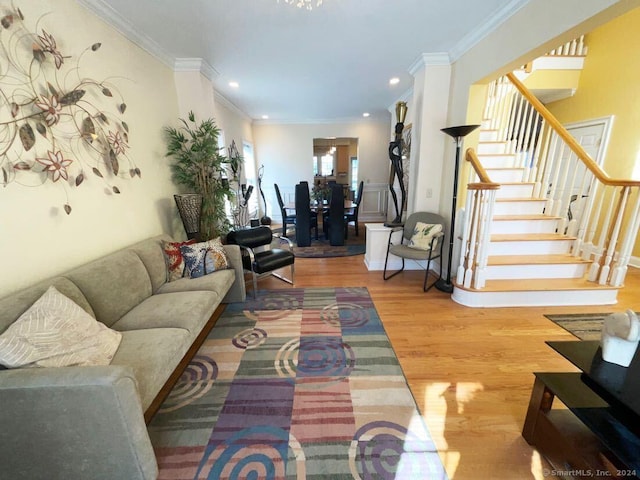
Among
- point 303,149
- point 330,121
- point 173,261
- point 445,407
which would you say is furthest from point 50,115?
point 330,121

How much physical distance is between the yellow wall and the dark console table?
12.7 feet

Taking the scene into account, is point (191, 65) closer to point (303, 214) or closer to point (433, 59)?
point (303, 214)

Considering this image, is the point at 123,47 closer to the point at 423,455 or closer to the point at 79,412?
the point at 79,412

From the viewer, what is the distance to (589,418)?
1034 millimetres

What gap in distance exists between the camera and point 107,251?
209cm

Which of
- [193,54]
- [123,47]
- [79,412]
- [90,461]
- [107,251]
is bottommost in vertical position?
[90,461]

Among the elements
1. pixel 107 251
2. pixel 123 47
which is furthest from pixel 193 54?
pixel 107 251

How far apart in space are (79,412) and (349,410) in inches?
51.2

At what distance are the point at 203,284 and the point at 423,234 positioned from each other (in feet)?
8.45

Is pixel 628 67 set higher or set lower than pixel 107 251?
higher

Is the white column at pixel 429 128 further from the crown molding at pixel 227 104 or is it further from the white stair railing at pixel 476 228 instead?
the crown molding at pixel 227 104

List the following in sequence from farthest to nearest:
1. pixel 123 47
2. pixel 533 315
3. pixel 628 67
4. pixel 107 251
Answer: pixel 628 67 < pixel 533 315 < pixel 123 47 < pixel 107 251

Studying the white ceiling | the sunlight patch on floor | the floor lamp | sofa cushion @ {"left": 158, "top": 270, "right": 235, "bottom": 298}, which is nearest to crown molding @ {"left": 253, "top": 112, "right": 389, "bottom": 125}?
the white ceiling

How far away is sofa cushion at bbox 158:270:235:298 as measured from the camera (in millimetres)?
2203
